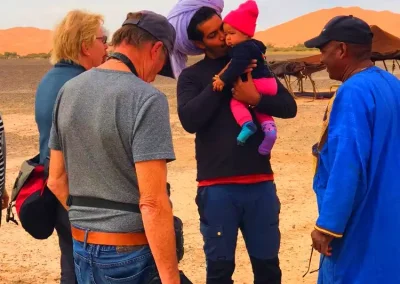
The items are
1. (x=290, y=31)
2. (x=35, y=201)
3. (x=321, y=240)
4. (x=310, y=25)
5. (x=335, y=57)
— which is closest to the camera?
(x=321, y=240)

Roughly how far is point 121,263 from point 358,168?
1.03 meters

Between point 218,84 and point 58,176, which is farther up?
point 218,84

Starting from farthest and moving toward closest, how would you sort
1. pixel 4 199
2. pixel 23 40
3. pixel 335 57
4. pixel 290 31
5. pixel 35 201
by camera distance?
pixel 23 40, pixel 290 31, pixel 4 199, pixel 35 201, pixel 335 57

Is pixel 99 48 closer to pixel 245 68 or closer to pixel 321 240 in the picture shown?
pixel 245 68

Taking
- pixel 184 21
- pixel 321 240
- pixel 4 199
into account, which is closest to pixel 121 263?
pixel 321 240

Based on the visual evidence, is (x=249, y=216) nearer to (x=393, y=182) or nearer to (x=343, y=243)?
(x=343, y=243)

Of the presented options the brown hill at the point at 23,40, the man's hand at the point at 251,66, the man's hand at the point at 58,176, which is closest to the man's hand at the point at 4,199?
the man's hand at the point at 58,176

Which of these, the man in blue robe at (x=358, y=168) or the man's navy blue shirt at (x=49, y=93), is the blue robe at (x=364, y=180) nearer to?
the man in blue robe at (x=358, y=168)

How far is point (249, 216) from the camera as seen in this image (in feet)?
10.8

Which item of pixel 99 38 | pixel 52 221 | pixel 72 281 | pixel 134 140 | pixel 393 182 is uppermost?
pixel 99 38

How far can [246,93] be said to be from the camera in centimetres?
320

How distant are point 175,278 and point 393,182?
3.33 feet

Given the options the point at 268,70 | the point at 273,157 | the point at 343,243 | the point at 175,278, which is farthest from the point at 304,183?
the point at 175,278

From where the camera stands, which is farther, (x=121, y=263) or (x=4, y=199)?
(x=4, y=199)
